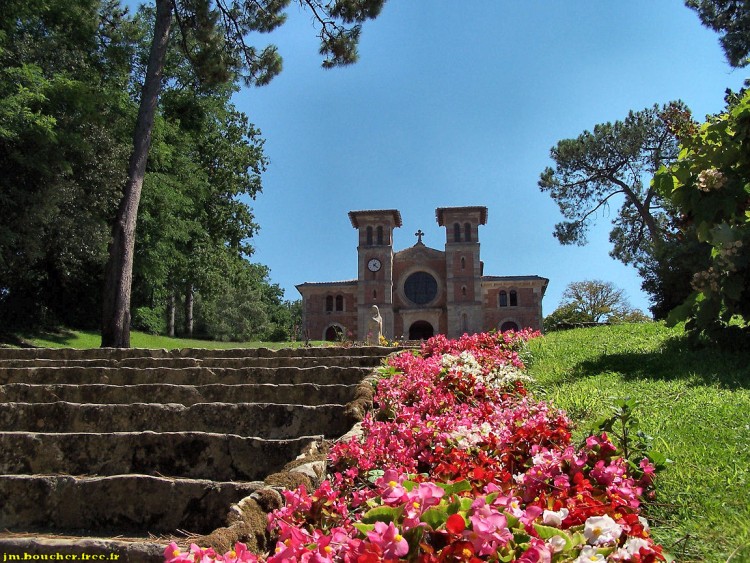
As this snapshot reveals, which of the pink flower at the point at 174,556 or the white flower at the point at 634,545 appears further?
the white flower at the point at 634,545

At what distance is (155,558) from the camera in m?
2.55

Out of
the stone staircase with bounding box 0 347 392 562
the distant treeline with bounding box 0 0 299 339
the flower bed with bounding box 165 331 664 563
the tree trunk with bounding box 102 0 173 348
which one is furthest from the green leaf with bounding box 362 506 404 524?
the distant treeline with bounding box 0 0 299 339

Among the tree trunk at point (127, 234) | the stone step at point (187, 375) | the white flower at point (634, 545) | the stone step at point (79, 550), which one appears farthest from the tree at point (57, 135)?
the white flower at point (634, 545)

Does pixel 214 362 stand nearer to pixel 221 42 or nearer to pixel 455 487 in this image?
pixel 455 487

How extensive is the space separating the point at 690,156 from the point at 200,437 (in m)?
5.03

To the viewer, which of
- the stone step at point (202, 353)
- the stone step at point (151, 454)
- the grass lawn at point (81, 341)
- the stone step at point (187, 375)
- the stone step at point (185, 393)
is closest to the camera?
the stone step at point (151, 454)

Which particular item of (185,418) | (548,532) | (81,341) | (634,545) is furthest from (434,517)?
(81,341)

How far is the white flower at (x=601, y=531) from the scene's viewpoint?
5.72 feet

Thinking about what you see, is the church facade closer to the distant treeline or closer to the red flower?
the distant treeline

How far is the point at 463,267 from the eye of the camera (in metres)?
42.5

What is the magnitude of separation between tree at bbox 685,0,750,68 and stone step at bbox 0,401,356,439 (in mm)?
14271

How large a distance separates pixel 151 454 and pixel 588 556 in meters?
3.24

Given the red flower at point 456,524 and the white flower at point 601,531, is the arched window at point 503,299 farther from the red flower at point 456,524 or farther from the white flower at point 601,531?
the red flower at point 456,524

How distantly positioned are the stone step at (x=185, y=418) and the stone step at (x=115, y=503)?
124cm
